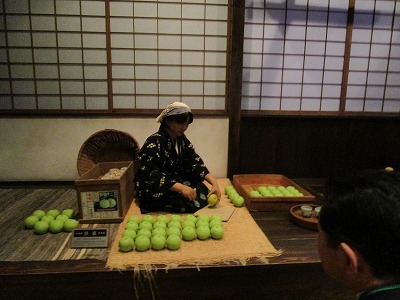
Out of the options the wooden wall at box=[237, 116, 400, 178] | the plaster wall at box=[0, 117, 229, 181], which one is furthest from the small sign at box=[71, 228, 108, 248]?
the wooden wall at box=[237, 116, 400, 178]

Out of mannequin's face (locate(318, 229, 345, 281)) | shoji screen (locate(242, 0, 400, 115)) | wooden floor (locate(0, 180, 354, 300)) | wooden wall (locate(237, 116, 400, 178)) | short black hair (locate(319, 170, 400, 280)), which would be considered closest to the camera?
short black hair (locate(319, 170, 400, 280))

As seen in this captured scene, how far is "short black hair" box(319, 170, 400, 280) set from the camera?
87 cm

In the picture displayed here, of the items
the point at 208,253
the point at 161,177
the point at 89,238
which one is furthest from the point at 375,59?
the point at 89,238

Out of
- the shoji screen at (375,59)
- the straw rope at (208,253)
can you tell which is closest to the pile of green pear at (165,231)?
the straw rope at (208,253)

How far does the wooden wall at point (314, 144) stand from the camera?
4.44 metres

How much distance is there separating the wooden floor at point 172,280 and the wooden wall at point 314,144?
85.4 inches

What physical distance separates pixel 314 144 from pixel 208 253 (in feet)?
9.37

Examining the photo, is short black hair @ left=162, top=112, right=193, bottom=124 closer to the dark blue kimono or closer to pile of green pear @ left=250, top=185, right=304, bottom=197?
the dark blue kimono

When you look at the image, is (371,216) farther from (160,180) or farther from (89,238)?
(160,180)

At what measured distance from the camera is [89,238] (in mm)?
2414

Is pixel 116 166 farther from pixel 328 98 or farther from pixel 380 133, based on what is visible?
pixel 380 133

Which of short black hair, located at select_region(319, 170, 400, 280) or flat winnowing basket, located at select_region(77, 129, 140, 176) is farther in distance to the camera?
flat winnowing basket, located at select_region(77, 129, 140, 176)

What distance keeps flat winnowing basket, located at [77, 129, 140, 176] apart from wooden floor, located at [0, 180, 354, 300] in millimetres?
1363

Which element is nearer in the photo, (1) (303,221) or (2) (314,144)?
(1) (303,221)
